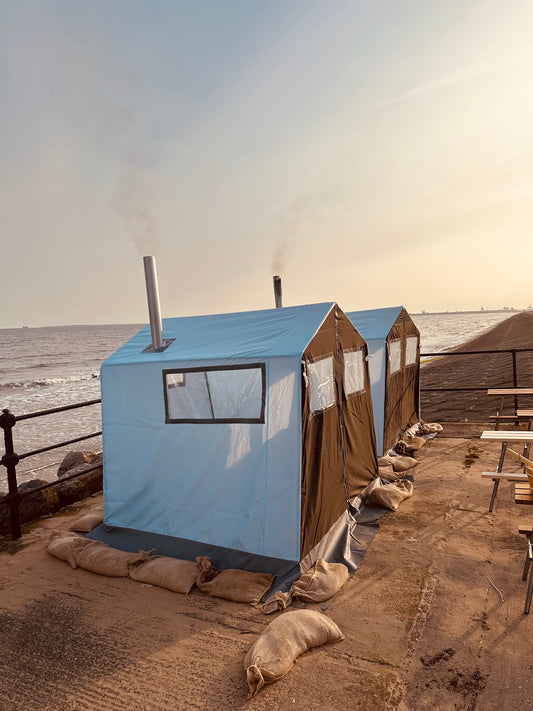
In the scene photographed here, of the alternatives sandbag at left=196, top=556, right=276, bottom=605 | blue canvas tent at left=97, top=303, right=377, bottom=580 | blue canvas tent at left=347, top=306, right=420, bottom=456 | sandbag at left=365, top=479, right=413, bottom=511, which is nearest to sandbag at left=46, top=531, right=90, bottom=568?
blue canvas tent at left=97, top=303, right=377, bottom=580

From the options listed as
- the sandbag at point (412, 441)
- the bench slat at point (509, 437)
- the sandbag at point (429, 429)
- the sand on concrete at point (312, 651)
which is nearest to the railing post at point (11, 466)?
the sand on concrete at point (312, 651)

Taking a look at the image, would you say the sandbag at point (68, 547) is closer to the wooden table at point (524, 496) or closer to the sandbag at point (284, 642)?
the sandbag at point (284, 642)

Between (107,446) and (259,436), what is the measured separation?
1935 millimetres

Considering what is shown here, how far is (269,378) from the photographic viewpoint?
396cm

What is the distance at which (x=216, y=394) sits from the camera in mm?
4270

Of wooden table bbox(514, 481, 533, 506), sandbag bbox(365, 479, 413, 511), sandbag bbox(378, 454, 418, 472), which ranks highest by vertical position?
wooden table bbox(514, 481, 533, 506)

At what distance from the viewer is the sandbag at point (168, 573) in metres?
3.83

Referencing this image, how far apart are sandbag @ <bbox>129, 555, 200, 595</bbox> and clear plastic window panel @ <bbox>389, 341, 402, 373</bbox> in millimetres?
4845

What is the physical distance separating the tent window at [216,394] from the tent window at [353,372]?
1.41 metres

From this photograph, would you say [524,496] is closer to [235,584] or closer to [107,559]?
[235,584]

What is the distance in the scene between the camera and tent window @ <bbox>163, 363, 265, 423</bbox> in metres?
4.05

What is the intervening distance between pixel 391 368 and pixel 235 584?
4.92m

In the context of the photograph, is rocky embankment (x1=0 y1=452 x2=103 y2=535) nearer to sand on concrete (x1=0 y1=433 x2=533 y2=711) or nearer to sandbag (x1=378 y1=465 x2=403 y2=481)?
sand on concrete (x1=0 y1=433 x2=533 y2=711)

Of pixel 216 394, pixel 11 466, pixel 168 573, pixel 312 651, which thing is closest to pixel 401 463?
pixel 216 394
